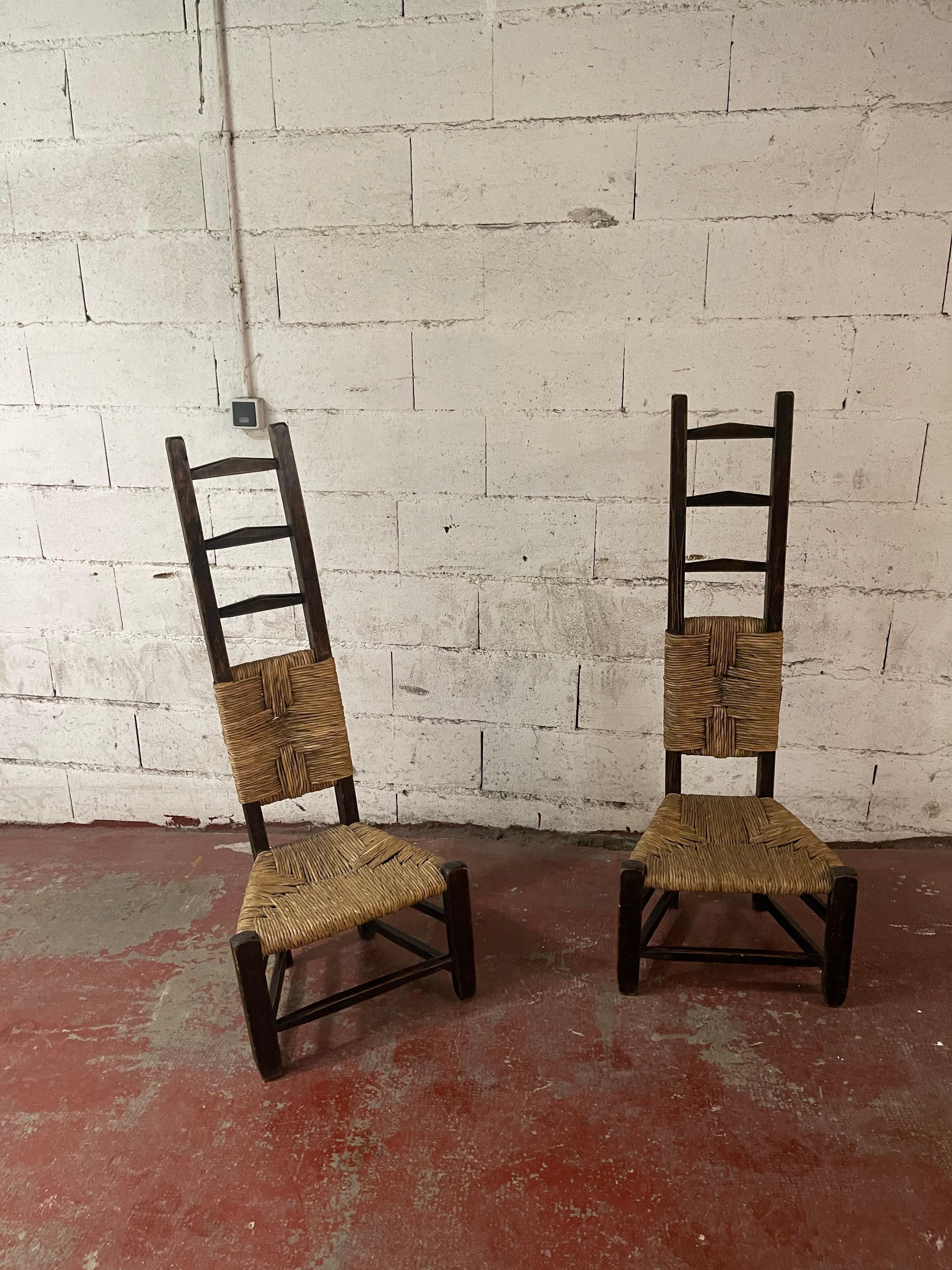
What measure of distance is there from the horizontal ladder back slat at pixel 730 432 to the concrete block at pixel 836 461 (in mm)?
344

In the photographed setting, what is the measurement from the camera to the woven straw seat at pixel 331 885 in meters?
1.82

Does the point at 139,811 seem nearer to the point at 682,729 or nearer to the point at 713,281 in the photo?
the point at 682,729

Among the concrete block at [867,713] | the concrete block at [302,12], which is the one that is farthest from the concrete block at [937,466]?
the concrete block at [302,12]

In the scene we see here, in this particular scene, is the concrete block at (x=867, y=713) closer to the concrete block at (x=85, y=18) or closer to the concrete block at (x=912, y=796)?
the concrete block at (x=912, y=796)

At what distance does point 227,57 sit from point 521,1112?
269cm

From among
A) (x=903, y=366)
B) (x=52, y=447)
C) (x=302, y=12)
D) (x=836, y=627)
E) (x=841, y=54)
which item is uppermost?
(x=302, y=12)

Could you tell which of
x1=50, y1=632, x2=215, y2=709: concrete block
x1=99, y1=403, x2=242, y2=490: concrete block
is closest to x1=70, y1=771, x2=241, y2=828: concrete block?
x1=50, y1=632, x2=215, y2=709: concrete block

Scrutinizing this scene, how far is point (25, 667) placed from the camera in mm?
2846

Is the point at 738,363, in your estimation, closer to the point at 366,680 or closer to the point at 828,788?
the point at 828,788

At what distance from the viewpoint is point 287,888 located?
1.95 metres

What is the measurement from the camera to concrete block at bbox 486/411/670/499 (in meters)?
2.43

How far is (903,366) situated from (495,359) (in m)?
1.09

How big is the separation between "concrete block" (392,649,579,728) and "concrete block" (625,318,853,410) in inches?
33.2

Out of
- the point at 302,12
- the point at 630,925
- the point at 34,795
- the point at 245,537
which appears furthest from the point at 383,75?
the point at 34,795
